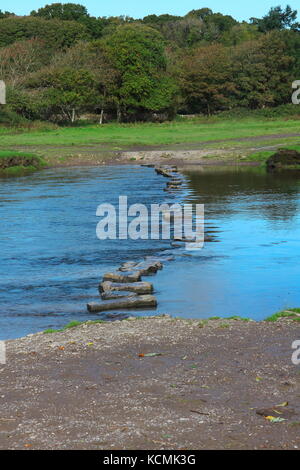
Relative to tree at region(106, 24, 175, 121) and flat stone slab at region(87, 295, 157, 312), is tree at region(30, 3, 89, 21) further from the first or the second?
flat stone slab at region(87, 295, 157, 312)

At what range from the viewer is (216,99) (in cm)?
7600

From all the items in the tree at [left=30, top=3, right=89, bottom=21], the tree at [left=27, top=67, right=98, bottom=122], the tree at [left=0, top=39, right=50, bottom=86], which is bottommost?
the tree at [left=27, top=67, right=98, bottom=122]

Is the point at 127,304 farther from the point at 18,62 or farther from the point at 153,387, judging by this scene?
the point at 18,62

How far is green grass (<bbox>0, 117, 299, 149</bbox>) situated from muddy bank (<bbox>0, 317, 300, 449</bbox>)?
39162mm

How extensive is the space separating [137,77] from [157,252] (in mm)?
52352

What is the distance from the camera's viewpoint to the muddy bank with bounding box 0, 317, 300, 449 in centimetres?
747

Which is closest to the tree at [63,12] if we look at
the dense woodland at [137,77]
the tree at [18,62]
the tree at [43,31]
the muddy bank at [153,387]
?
the tree at [43,31]

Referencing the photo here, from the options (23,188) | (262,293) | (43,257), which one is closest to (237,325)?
(262,293)

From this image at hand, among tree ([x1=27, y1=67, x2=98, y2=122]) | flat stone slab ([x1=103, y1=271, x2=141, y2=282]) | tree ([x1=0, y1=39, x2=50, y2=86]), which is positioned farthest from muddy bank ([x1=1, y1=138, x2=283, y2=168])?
flat stone slab ([x1=103, y1=271, x2=141, y2=282])

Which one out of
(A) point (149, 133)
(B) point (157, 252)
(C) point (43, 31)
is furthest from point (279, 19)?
(B) point (157, 252)

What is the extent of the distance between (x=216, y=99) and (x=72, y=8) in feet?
162

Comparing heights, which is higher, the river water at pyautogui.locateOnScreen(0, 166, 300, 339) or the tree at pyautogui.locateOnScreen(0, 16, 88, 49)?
the tree at pyautogui.locateOnScreen(0, 16, 88, 49)

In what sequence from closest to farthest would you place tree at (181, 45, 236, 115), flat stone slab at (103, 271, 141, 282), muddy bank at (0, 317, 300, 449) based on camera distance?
muddy bank at (0, 317, 300, 449), flat stone slab at (103, 271, 141, 282), tree at (181, 45, 236, 115)

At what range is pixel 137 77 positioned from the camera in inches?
2731
